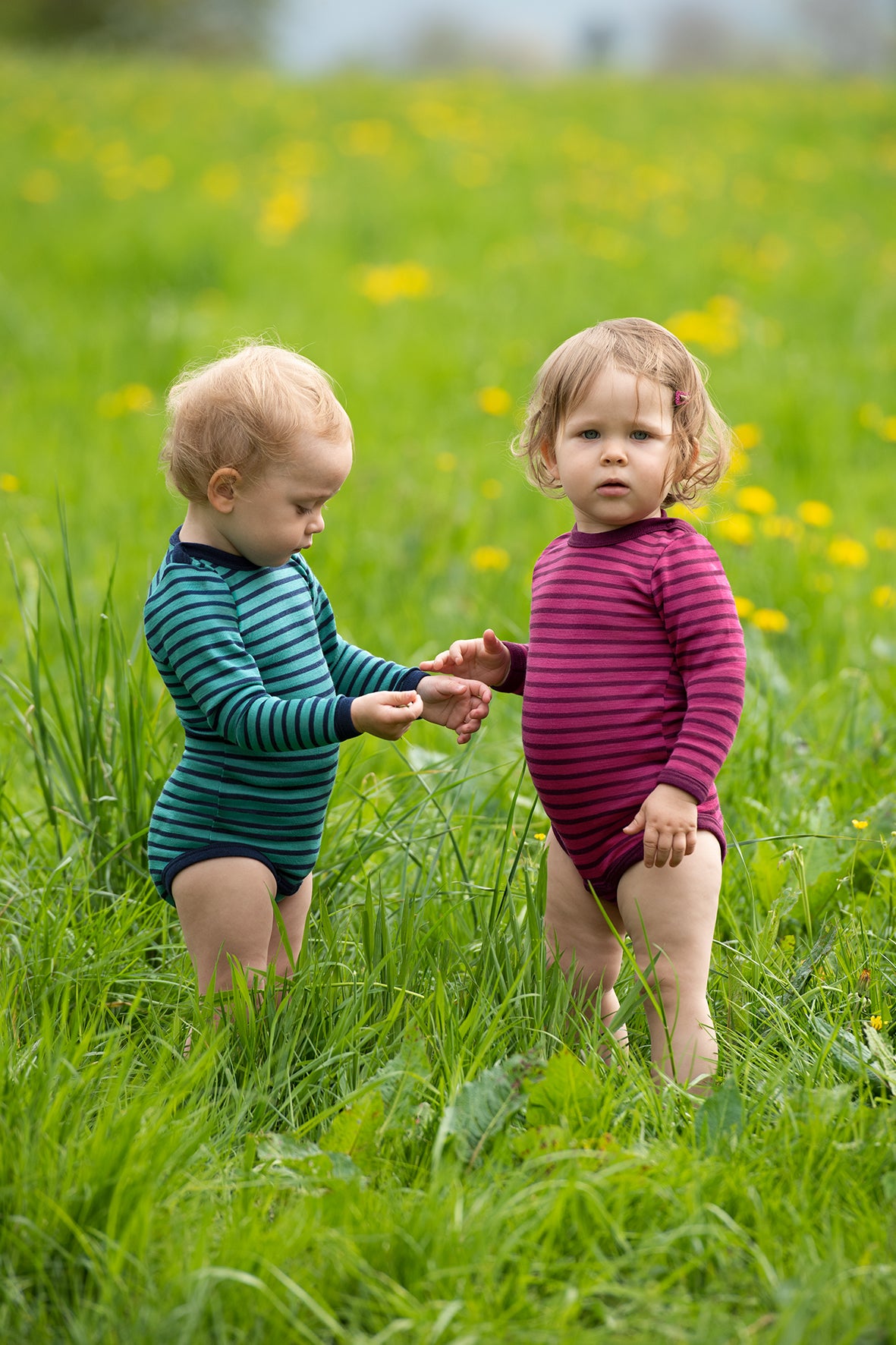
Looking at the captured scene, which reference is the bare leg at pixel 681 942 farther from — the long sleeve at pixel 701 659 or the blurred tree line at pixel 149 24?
the blurred tree line at pixel 149 24

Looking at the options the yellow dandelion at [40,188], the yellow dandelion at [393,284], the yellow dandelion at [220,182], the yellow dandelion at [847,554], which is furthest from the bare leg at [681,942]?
the yellow dandelion at [40,188]

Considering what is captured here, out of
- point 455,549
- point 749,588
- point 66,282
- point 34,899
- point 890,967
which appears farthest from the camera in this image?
point 66,282

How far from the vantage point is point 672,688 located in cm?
180

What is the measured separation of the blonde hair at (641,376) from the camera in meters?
1.80

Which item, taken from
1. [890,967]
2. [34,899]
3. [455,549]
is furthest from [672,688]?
[455,549]

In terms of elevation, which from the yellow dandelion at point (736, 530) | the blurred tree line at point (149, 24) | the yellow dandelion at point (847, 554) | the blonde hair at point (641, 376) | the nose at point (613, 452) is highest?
the blurred tree line at point (149, 24)

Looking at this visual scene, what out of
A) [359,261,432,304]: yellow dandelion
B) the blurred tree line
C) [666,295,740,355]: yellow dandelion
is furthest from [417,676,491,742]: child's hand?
the blurred tree line

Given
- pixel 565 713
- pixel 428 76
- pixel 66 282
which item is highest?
pixel 428 76

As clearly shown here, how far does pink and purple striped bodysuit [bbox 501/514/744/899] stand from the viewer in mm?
1737

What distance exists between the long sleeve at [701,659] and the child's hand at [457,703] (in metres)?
0.33

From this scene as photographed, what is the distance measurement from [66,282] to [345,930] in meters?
5.88

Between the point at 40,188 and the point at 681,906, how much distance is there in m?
8.15

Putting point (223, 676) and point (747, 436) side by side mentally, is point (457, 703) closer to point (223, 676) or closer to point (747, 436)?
point (223, 676)

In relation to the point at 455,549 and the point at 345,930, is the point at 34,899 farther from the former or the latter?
the point at 455,549
